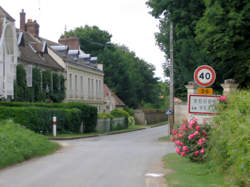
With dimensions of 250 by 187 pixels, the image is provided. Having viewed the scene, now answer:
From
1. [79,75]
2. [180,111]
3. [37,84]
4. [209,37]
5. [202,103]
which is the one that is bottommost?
[180,111]

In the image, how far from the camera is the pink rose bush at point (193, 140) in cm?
1302

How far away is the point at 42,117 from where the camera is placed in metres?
28.0

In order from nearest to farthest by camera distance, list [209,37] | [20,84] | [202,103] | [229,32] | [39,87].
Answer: [202,103] → [229,32] → [209,37] → [20,84] → [39,87]

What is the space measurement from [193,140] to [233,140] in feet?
16.6

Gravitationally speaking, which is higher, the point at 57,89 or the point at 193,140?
the point at 57,89

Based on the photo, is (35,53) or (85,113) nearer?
(85,113)

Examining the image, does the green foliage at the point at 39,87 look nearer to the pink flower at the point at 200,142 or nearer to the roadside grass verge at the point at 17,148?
the roadside grass verge at the point at 17,148

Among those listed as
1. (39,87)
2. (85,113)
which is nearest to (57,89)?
(39,87)

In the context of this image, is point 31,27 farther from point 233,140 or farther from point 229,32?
point 233,140

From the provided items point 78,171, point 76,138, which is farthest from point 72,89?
point 78,171

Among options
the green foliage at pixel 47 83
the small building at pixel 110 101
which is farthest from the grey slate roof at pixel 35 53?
the small building at pixel 110 101

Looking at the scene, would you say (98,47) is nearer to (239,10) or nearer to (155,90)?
(155,90)

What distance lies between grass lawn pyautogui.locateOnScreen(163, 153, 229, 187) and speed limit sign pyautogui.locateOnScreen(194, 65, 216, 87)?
2.55m

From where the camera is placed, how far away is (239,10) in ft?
73.5
